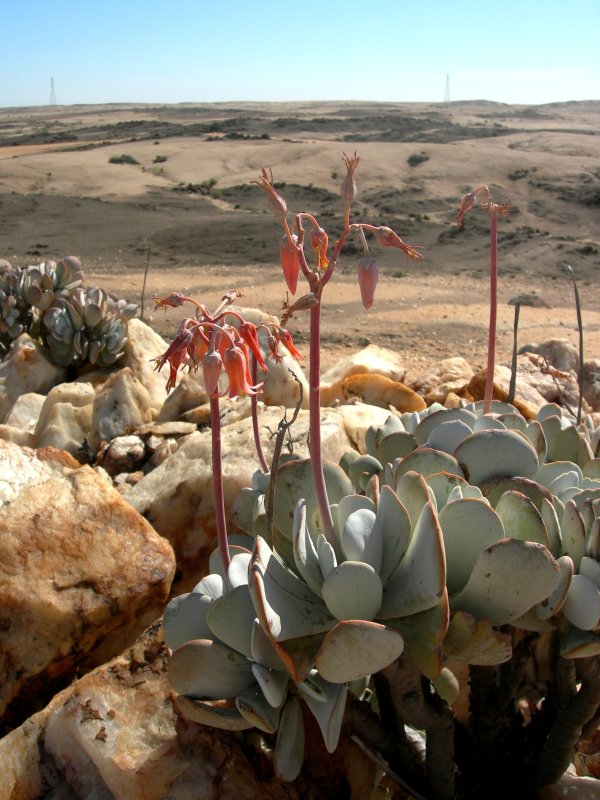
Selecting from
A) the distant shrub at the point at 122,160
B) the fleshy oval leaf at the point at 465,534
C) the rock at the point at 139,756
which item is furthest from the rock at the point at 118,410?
the distant shrub at the point at 122,160

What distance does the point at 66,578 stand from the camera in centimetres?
231

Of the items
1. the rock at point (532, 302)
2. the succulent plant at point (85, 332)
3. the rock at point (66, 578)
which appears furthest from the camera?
the rock at point (532, 302)

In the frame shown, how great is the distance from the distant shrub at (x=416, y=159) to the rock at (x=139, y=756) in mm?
29536

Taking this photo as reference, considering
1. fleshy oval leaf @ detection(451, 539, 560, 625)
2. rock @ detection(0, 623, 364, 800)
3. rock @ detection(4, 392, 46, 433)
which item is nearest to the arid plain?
rock @ detection(4, 392, 46, 433)

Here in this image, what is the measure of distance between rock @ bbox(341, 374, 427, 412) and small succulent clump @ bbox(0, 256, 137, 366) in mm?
1640

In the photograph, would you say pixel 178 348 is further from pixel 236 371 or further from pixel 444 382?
pixel 444 382

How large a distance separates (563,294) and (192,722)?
11553mm

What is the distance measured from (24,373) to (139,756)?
3622 millimetres

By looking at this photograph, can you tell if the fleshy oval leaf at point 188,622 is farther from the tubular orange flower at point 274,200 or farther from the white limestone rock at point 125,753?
the tubular orange flower at point 274,200

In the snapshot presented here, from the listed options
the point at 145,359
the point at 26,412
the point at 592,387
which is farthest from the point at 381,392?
the point at 26,412

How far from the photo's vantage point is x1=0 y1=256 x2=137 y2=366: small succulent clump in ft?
16.4

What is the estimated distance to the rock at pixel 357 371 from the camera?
4.32 meters

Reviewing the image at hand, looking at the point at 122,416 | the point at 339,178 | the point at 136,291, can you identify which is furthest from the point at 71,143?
the point at 122,416

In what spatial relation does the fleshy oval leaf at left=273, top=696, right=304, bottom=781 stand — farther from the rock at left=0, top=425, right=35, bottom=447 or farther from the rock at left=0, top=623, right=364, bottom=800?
the rock at left=0, top=425, right=35, bottom=447
